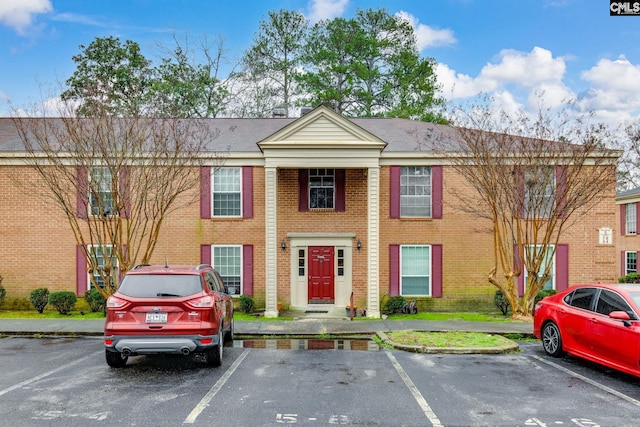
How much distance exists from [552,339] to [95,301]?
13309 millimetres

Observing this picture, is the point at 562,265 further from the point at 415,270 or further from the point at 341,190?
the point at 341,190

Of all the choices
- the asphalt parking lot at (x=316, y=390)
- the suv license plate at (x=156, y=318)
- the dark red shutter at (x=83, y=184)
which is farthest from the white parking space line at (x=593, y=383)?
the dark red shutter at (x=83, y=184)

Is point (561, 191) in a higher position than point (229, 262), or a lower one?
higher

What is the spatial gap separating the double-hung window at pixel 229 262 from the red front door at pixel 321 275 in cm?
243

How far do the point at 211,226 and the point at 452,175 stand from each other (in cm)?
828

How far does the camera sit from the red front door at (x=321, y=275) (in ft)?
57.8

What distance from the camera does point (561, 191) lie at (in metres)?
15.4

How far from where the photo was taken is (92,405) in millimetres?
6883

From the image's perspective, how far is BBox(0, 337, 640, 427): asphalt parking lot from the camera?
6.48m

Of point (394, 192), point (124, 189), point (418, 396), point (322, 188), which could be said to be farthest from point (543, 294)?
point (124, 189)

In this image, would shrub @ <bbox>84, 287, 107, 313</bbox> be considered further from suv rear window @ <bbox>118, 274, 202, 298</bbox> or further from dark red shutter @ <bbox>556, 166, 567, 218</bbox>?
dark red shutter @ <bbox>556, 166, 567, 218</bbox>

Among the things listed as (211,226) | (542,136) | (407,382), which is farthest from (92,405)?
(542,136)

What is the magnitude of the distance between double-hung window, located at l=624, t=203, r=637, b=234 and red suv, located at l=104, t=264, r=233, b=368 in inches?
1083

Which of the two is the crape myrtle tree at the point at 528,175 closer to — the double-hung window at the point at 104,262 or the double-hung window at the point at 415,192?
the double-hung window at the point at 415,192
